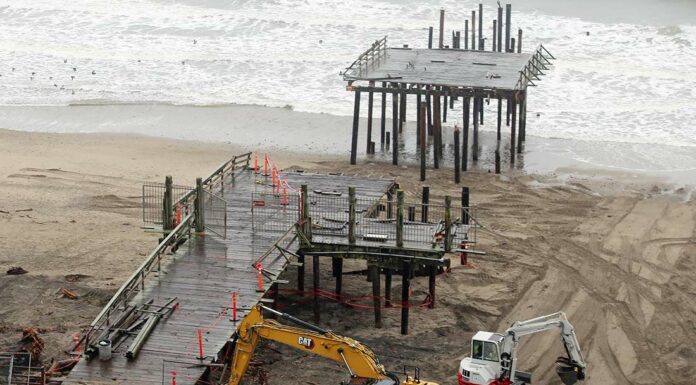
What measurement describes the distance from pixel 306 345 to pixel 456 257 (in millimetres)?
13028

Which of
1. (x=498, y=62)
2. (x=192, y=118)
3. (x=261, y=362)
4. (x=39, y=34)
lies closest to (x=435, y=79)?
(x=498, y=62)

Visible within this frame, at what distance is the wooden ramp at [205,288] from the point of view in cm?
2905

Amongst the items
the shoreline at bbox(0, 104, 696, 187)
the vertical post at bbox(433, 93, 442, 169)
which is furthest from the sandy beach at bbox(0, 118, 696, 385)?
the shoreline at bbox(0, 104, 696, 187)

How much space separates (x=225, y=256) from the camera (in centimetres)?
3512

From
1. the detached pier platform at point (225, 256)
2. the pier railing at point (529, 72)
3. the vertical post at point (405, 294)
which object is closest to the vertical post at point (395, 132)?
the pier railing at point (529, 72)

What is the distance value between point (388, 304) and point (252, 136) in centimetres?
2091

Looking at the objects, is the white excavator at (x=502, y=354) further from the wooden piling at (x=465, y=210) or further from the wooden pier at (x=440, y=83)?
the wooden pier at (x=440, y=83)

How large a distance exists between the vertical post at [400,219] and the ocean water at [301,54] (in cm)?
2359

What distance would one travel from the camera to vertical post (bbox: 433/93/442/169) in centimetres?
5109

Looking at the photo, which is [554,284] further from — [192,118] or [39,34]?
[39,34]

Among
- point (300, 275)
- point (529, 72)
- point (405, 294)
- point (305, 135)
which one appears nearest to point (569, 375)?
point (405, 294)

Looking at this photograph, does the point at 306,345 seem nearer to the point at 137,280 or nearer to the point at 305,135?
the point at 137,280

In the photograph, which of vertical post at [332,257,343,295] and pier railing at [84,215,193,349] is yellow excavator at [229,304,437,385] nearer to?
pier railing at [84,215,193,349]

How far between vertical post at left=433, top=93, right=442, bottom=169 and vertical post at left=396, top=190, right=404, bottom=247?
53.4 feet
